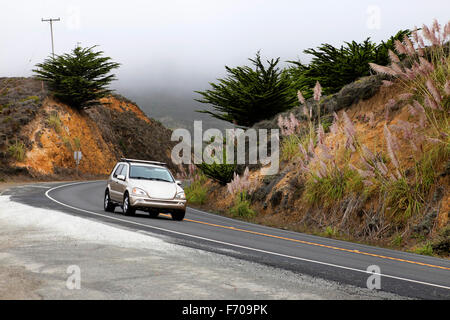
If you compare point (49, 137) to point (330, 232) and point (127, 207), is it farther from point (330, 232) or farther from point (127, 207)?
point (330, 232)

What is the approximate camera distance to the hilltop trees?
57688mm

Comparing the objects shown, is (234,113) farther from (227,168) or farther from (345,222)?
(345,222)

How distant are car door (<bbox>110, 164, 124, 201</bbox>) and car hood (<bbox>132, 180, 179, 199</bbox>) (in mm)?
1149

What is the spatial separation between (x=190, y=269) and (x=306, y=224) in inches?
421

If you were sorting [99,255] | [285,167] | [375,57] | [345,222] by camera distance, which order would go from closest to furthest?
[99,255]
[345,222]
[285,167]
[375,57]

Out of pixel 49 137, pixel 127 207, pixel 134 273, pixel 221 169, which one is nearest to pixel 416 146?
pixel 127 207

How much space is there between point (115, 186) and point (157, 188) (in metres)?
2.05

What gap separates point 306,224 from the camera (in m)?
17.9

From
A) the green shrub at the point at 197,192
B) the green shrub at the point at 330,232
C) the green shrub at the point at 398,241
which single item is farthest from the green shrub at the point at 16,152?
the green shrub at the point at 398,241

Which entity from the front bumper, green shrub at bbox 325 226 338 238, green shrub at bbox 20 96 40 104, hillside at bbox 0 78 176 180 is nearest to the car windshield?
the front bumper

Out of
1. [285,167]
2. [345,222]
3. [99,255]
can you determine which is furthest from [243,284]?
[285,167]

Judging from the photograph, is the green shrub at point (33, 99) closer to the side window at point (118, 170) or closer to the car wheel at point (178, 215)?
the side window at point (118, 170)

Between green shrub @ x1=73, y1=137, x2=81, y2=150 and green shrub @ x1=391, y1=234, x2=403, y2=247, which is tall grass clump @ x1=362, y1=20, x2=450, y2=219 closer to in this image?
green shrub @ x1=391, y1=234, x2=403, y2=247

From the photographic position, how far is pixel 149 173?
1736 centimetres
